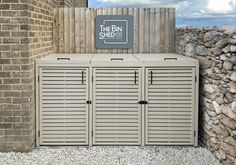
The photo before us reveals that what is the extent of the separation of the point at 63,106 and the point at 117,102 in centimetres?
84

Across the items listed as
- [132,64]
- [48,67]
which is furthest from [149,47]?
[48,67]

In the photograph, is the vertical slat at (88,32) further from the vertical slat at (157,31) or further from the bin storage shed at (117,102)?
the bin storage shed at (117,102)

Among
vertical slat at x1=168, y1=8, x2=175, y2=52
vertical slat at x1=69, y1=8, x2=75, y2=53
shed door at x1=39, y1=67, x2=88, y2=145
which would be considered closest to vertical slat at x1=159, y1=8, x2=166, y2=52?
vertical slat at x1=168, y1=8, x2=175, y2=52

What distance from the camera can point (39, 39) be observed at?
6.55 metres

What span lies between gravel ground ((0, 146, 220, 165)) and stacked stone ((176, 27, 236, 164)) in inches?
12.1

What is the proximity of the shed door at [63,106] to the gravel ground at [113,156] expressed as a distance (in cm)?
20

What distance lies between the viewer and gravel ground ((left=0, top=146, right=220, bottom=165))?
18.3 feet

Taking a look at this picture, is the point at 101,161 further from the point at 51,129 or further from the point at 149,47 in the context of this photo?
the point at 149,47

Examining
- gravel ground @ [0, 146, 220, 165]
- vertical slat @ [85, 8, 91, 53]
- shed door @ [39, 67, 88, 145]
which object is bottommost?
gravel ground @ [0, 146, 220, 165]

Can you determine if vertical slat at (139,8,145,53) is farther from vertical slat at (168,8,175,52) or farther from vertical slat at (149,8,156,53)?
vertical slat at (168,8,175,52)

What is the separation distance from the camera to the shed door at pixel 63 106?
6199 millimetres

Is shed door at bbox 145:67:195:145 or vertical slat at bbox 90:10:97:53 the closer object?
shed door at bbox 145:67:195:145

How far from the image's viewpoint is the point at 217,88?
5.59m

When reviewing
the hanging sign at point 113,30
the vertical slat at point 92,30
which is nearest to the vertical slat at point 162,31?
the hanging sign at point 113,30
